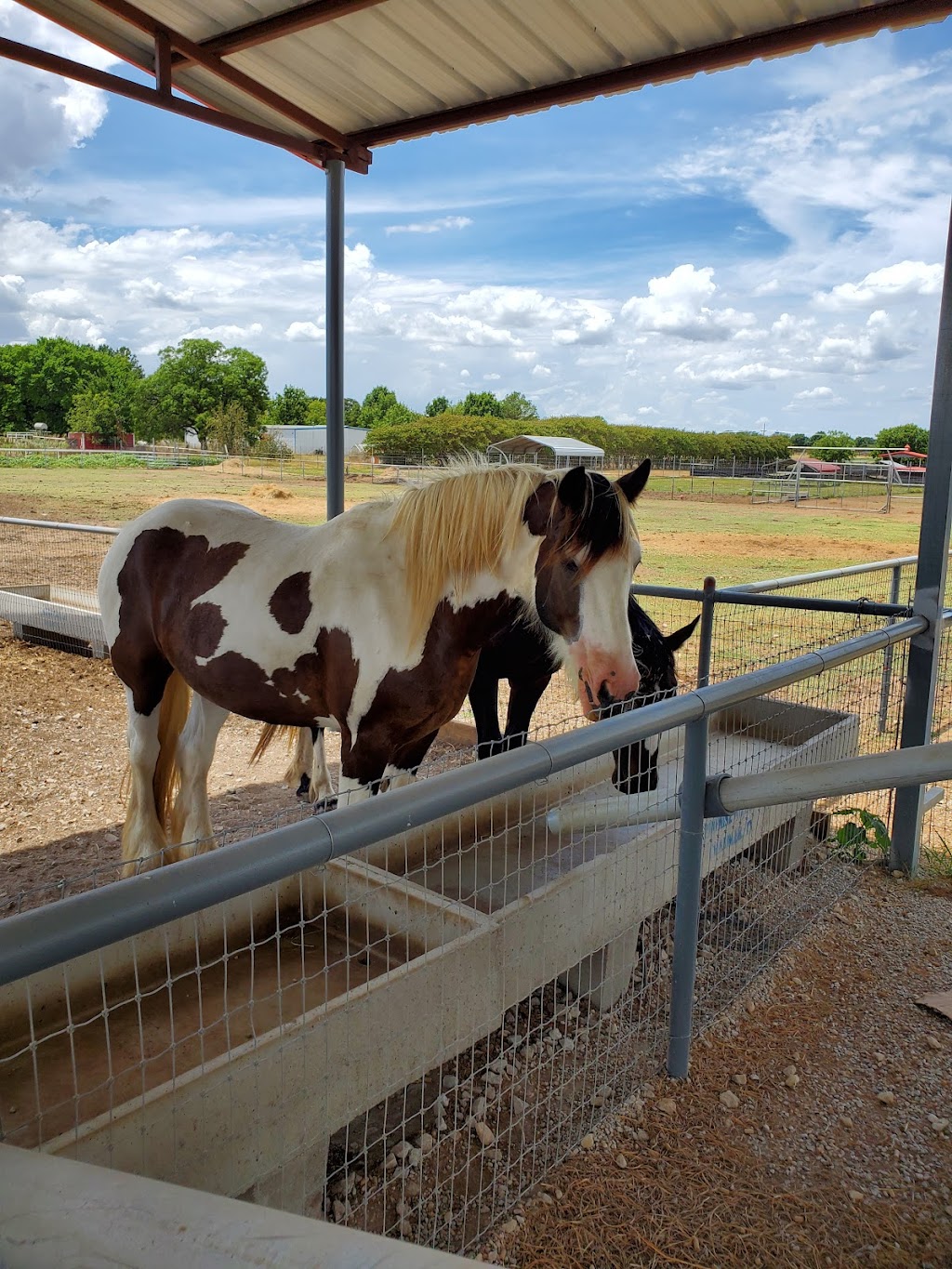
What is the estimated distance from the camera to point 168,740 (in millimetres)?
3371

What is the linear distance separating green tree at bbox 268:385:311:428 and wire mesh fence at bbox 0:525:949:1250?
5444cm

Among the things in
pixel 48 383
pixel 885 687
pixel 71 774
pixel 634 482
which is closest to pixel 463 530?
pixel 634 482

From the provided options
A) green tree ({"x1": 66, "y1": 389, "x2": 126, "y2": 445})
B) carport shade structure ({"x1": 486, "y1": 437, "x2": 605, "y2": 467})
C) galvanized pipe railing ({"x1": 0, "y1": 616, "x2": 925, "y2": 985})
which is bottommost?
galvanized pipe railing ({"x1": 0, "y1": 616, "x2": 925, "y2": 985})

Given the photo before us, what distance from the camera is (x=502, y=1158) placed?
1.97 meters

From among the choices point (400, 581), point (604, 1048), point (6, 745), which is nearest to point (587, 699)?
point (400, 581)

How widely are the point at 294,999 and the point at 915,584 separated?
9.07 feet

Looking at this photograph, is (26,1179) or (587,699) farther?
(587,699)

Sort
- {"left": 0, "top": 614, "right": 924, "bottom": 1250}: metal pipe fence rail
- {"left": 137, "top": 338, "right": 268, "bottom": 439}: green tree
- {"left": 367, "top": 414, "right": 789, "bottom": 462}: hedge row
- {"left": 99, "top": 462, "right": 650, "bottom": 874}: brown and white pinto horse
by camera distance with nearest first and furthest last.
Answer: {"left": 0, "top": 614, "right": 924, "bottom": 1250}: metal pipe fence rail
{"left": 99, "top": 462, "right": 650, "bottom": 874}: brown and white pinto horse
{"left": 367, "top": 414, "right": 789, "bottom": 462}: hedge row
{"left": 137, "top": 338, "right": 268, "bottom": 439}: green tree

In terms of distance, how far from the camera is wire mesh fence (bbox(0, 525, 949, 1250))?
1463 millimetres

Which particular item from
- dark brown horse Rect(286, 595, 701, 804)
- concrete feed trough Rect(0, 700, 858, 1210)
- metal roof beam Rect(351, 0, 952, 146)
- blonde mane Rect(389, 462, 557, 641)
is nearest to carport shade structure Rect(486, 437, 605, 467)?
blonde mane Rect(389, 462, 557, 641)

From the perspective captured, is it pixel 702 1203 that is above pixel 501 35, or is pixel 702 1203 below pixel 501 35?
below

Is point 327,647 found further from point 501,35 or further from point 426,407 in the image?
point 426,407

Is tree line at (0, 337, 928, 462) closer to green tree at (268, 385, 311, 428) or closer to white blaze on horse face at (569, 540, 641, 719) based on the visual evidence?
green tree at (268, 385, 311, 428)

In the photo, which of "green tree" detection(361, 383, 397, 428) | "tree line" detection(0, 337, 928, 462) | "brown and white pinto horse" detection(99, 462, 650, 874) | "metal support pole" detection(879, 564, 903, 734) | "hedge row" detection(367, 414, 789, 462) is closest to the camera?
"brown and white pinto horse" detection(99, 462, 650, 874)
